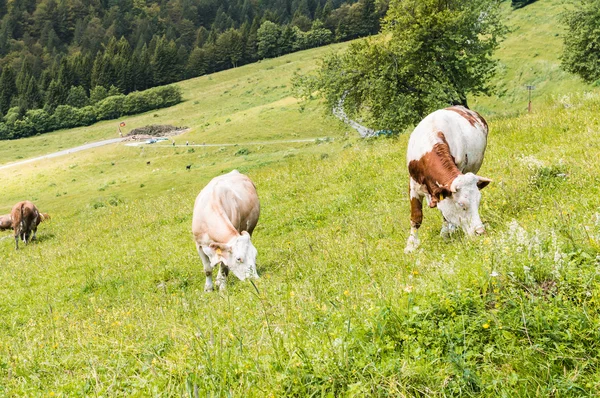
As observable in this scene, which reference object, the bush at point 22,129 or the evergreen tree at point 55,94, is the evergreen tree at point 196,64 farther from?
the bush at point 22,129

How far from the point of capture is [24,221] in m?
24.6

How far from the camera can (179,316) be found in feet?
23.6

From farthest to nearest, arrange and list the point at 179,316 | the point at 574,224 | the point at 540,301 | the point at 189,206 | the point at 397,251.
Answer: the point at 189,206 < the point at 397,251 < the point at 179,316 < the point at 574,224 < the point at 540,301

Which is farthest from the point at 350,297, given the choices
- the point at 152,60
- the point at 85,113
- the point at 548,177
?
the point at 152,60

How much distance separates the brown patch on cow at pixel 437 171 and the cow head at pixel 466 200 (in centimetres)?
18

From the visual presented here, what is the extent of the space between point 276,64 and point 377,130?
103838 mm

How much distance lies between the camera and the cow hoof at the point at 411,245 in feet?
26.4

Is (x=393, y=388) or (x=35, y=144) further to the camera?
(x=35, y=144)

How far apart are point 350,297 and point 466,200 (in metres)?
3.98

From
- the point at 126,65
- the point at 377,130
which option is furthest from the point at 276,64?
the point at 377,130

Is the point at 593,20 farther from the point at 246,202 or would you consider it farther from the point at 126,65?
the point at 126,65

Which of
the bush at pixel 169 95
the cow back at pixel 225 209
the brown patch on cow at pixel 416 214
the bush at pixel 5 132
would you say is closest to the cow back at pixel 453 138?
the brown patch on cow at pixel 416 214

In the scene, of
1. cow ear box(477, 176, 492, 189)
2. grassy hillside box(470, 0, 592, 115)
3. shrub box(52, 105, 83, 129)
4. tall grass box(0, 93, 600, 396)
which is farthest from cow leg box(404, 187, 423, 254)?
shrub box(52, 105, 83, 129)

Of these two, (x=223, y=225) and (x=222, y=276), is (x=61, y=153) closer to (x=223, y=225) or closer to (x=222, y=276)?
(x=223, y=225)
